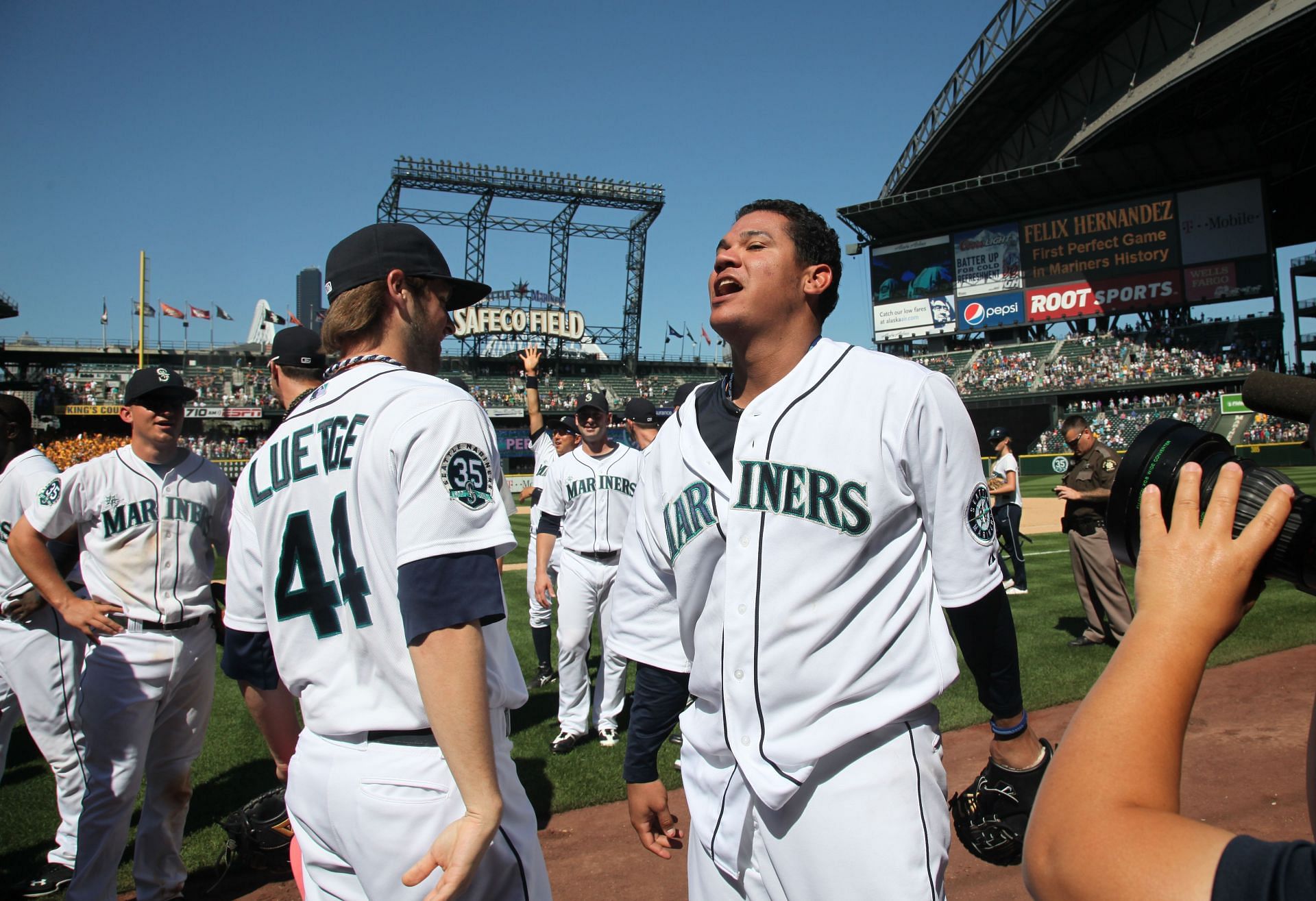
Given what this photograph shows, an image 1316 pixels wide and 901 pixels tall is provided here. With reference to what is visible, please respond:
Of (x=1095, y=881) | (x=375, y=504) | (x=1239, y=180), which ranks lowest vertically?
(x=1095, y=881)

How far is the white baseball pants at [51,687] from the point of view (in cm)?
389

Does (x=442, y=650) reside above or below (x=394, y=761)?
above

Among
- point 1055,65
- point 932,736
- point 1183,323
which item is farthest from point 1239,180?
point 932,736

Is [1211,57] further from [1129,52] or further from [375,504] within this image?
[375,504]

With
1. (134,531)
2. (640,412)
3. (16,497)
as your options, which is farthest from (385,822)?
→ (640,412)

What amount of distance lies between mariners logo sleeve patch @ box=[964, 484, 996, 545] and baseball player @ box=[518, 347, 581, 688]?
3859 mm

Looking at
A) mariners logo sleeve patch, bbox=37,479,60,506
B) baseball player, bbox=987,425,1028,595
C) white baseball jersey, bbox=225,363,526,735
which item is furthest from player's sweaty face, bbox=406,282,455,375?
baseball player, bbox=987,425,1028,595

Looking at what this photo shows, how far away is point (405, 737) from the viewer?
5.47ft

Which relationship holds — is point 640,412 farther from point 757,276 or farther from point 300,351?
point 757,276

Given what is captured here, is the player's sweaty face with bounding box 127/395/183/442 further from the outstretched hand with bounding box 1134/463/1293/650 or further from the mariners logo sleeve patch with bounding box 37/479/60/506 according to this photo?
the outstretched hand with bounding box 1134/463/1293/650

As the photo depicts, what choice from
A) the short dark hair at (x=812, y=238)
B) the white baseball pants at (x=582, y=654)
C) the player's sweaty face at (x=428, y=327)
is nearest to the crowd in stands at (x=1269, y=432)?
the white baseball pants at (x=582, y=654)

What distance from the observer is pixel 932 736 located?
1.78m

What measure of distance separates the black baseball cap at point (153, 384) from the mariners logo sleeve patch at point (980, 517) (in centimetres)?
326

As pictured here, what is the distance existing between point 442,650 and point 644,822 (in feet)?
3.08
